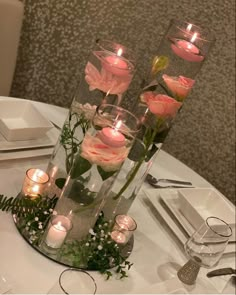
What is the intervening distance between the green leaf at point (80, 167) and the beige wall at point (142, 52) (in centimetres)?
135

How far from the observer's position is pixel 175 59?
1.08 meters

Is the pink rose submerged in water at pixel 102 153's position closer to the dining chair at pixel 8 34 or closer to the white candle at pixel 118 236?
the white candle at pixel 118 236

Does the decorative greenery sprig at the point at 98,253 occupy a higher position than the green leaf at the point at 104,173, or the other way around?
the green leaf at the point at 104,173

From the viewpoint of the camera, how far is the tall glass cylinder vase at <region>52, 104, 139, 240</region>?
88 centimetres

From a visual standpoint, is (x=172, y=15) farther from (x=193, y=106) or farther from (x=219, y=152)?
(x=219, y=152)

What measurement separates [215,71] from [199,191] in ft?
3.39

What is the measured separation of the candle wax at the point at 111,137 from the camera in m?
0.87

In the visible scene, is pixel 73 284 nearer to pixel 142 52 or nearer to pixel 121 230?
pixel 121 230

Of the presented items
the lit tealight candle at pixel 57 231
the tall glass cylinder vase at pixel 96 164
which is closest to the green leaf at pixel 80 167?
the tall glass cylinder vase at pixel 96 164

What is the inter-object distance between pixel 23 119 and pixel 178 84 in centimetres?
56

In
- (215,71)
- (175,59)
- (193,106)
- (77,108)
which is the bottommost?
(193,106)

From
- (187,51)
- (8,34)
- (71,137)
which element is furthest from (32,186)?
(8,34)

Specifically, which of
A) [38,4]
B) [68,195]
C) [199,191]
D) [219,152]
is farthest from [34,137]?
[219,152]

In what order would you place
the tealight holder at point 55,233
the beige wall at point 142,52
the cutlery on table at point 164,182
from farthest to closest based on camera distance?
1. the beige wall at point 142,52
2. the cutlery on table at point 164,182
3. the tealight holder at point 55,233
